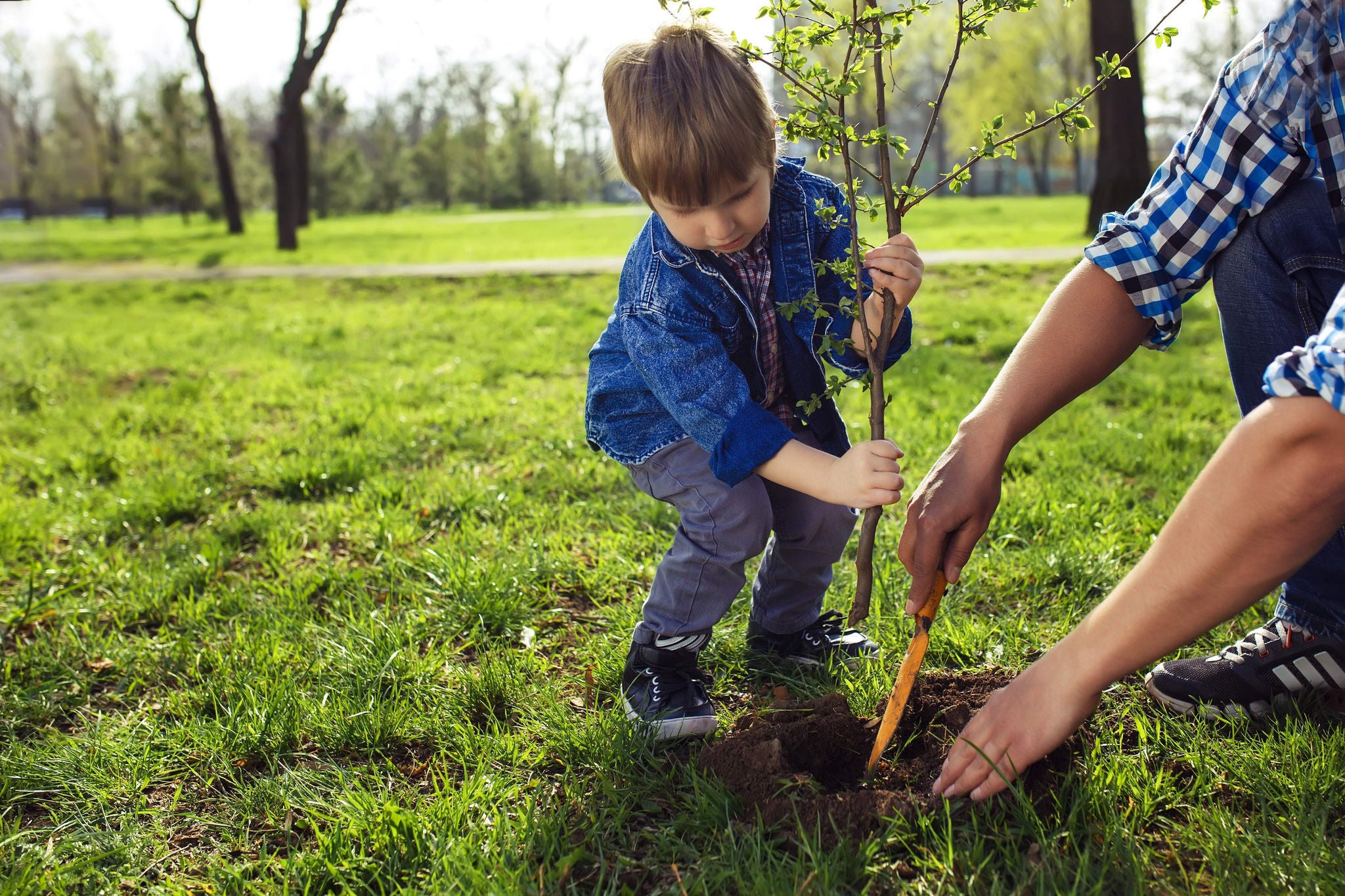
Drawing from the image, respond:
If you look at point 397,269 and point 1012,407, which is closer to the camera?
point 1012,407

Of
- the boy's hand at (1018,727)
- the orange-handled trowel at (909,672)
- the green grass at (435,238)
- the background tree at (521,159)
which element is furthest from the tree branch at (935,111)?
the background tree at (521,159)

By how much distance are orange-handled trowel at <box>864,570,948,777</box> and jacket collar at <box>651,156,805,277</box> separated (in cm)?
83

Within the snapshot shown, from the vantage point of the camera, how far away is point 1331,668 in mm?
1948

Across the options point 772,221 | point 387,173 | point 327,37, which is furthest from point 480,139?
point 772,221

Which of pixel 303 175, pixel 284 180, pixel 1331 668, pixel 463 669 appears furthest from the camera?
pixel 303 175

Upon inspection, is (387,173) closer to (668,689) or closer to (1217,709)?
(668,689)

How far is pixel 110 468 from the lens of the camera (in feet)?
14.0

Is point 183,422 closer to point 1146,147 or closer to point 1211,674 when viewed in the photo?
point 1211,674

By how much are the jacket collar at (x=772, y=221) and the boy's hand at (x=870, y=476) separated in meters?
0.59

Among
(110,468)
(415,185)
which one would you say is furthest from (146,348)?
(415,185)

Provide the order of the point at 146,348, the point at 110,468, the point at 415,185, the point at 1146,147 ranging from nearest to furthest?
1. the point at 110,468
2. the point at 146,348
3. the point at 1146,147
4. the point at 415,185

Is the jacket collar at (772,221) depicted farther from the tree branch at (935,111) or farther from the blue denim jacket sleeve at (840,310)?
the tree branch at (935,111)

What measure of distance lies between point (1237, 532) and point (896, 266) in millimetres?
844

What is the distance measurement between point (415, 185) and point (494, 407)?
145 feet
